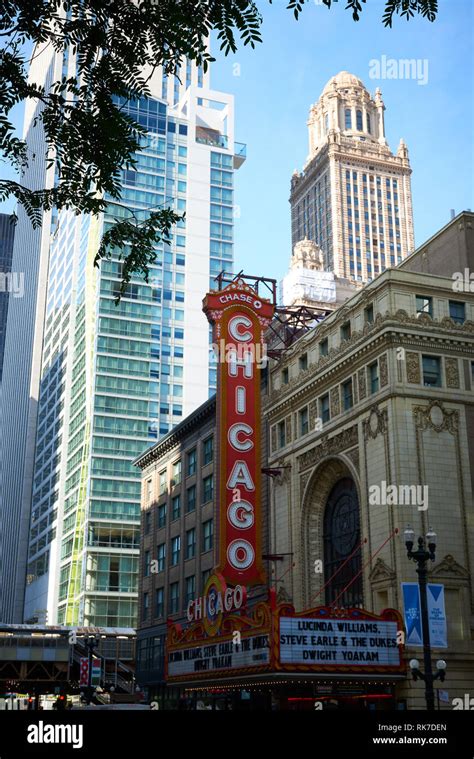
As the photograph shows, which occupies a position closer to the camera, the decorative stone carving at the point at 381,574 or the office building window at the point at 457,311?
the decorative stone carving at the point at 381,574

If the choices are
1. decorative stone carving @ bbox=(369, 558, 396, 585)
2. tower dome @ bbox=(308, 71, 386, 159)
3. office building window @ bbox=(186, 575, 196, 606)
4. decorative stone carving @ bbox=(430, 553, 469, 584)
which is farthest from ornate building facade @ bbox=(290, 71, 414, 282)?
decorative stone carving @ bbox=(430, 553, 469, 584)

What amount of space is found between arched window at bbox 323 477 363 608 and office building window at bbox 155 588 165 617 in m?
27.0

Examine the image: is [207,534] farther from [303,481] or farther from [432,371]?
[432,371]

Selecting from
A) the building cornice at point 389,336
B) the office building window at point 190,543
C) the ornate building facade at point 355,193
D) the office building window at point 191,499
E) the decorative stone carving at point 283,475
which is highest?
the ornate building facade at point 355,193

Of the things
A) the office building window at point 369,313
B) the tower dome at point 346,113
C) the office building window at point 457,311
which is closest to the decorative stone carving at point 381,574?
the office building window at point 369,313

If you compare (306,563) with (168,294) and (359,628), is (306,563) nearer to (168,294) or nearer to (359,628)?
(359,628)

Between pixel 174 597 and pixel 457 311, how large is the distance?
114 feet

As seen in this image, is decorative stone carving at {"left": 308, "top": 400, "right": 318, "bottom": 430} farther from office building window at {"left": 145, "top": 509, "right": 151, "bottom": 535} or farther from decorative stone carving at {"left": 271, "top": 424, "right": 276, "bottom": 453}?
office building window at {"left": 145, "top": 509, "right": 151, "bottom": 535}

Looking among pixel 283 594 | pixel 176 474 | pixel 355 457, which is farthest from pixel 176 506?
pixel 355 457

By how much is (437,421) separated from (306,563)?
11319mm

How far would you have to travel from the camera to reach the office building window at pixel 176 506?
68.3m

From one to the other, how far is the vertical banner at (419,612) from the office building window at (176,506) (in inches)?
1344

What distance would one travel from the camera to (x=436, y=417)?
3972cm

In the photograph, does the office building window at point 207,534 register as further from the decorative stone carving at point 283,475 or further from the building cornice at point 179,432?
the decorative stone carving at point 283,475
